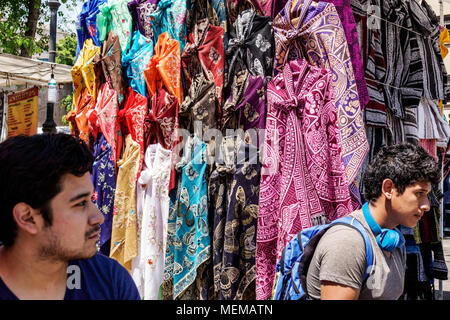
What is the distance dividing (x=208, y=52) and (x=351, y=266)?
1.92m

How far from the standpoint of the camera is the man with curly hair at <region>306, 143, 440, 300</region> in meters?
1.87

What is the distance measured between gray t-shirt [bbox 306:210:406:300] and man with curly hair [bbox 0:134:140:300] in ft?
2.41

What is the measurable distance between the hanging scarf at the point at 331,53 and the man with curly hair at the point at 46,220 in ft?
5.15

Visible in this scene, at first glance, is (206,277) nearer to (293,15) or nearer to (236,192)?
(236,192)

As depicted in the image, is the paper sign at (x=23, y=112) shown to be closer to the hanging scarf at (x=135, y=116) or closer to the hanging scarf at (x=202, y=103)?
the hanging scarf at (x=135, y=116)

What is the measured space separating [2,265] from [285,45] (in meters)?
2.02

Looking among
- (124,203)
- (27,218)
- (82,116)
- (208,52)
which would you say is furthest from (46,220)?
(82,116)

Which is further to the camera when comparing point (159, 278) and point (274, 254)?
point (159, 278)

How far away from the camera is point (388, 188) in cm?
209

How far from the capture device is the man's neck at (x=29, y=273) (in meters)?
1.56

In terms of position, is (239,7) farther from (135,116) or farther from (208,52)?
(135,116)

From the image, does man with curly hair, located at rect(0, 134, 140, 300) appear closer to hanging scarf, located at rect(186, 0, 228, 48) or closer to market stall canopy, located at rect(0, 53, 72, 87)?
hanging scarf, located at rect(186, 0, 228, 48)
